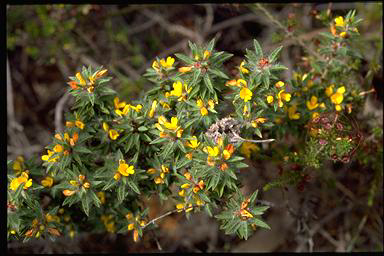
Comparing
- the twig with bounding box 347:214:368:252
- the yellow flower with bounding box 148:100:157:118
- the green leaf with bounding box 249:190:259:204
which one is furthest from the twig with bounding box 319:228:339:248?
the yellow flower with bounding box 148:100:157:118

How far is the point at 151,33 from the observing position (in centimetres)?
526

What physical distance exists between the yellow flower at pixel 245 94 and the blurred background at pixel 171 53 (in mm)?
919

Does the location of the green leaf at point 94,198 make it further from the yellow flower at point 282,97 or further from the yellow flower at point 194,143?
the yellow flower at point 282,97

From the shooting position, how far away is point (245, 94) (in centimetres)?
277

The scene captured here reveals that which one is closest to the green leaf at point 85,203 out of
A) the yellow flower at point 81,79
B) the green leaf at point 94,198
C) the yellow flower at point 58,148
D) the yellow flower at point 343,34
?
the green leaf at point 94,198

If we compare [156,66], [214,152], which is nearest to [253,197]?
[214,152]

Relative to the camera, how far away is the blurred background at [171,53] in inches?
165

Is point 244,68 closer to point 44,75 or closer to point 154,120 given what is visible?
point 154,120

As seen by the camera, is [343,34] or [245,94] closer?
[245,94]

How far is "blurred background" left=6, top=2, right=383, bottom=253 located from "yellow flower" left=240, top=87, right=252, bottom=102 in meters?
0.92

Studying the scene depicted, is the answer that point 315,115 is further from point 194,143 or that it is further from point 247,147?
point 194,143

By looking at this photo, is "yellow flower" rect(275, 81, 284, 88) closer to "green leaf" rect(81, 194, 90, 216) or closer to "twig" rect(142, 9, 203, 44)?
"green leaf" rect(81, 194, 90, 216)

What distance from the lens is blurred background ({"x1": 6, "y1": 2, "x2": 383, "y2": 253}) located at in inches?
165

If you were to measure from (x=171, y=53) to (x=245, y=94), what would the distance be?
2445mm
